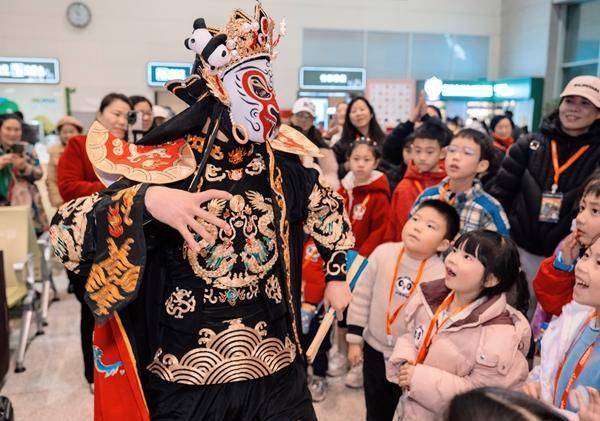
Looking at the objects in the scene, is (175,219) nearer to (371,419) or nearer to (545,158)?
(371,419)

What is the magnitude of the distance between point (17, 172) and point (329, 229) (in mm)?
3065

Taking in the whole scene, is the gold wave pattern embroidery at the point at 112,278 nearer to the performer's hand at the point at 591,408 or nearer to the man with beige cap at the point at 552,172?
the performer's hand at the point at 591,408

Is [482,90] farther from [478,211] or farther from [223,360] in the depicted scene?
[223,360]

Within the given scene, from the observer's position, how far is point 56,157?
443 centimetres

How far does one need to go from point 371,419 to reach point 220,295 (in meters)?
1.05

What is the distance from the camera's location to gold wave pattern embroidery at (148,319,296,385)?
4.62 ft

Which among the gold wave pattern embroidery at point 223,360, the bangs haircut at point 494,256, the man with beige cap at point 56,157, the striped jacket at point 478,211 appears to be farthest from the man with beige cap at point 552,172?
the man with beige cap at point 56,157

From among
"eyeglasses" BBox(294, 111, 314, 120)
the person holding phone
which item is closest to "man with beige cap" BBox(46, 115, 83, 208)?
the person holding phone

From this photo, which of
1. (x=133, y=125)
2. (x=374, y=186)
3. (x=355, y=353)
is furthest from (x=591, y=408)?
(x=133, y=125)

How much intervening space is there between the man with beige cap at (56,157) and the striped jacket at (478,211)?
2572 mm

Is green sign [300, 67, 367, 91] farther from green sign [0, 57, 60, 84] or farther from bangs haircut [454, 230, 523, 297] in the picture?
bangs haircut [454, 230, 523, 297]

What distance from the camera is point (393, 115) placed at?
31.1 feet

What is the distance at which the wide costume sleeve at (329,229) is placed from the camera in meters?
1.64

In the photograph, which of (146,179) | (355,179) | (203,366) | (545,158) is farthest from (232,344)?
(545,158)
